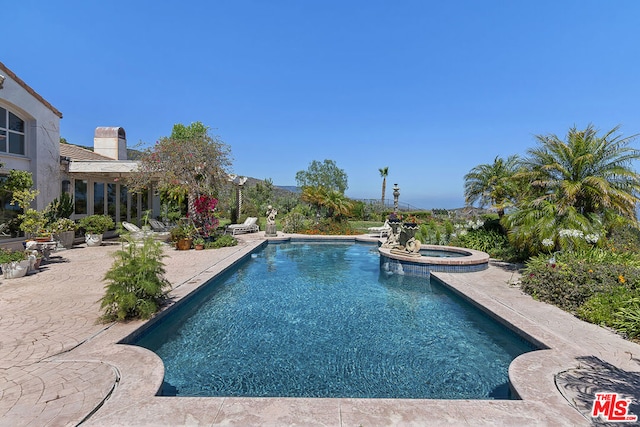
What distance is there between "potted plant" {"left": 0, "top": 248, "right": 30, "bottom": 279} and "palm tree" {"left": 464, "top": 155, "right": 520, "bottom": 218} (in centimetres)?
1529

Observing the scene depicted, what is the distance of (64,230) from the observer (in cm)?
1213

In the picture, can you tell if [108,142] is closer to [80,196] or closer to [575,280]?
[80,196]

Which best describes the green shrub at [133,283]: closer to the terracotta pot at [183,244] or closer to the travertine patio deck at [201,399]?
the travertine patio deck at [201,399]

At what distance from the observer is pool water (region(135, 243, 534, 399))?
3967 millimetres

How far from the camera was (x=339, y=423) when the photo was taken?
9.02 feet

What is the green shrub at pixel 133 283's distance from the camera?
4988 mm

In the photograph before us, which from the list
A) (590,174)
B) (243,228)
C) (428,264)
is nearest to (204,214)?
(243,228)

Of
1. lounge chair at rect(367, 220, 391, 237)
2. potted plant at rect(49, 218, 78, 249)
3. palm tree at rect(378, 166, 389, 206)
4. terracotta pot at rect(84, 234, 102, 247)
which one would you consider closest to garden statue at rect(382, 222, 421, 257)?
lounge chair at rect(367, 220, 391, 237)

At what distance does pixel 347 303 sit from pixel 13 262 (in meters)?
8.42

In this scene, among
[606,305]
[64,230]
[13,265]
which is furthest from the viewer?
[64,230]

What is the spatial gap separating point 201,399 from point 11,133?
13620 mm

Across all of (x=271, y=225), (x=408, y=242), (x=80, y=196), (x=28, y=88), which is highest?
(x=28, y=88)

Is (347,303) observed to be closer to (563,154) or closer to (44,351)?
(44,351)

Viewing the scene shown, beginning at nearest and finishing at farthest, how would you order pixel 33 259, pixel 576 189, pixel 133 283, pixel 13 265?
pixel 133 283
pixel 13 265
pixel 33 259
pixel 576 189
